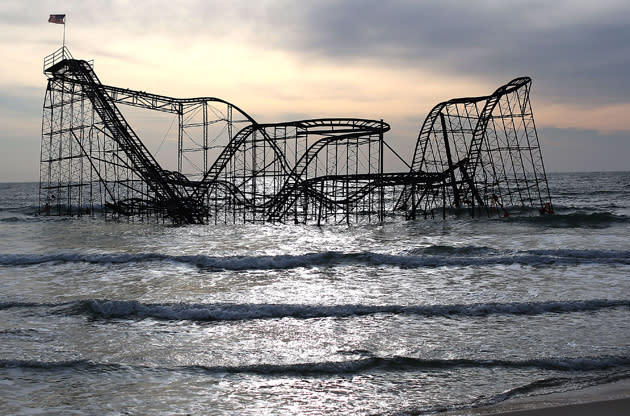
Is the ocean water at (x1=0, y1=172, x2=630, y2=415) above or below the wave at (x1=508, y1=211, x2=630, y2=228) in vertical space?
below

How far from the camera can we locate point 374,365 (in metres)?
7.15

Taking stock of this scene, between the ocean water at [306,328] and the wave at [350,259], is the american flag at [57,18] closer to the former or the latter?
the ocean water at [306,328]

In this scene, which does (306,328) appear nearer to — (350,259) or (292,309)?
(292,309)

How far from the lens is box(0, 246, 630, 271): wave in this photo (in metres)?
16.2

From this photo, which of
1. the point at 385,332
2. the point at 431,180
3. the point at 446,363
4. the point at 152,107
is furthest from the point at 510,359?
the point at 152,107

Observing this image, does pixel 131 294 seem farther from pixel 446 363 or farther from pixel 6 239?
pixel 6 239

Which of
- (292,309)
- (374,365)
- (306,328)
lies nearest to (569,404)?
(374,365)

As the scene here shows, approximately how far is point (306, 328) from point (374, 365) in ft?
7.38

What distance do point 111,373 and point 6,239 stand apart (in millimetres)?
20743

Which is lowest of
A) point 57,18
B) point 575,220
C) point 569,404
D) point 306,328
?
point 306,328

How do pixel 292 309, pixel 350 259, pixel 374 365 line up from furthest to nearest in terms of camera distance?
pixel 350 259
pixel 292 309
pixel 374 365

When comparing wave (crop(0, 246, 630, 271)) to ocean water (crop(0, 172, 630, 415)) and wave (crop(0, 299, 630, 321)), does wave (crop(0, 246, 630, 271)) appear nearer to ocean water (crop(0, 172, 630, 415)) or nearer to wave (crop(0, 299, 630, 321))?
ocean water (crop(0, 172, 630, 415))

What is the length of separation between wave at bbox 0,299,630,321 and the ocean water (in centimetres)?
4

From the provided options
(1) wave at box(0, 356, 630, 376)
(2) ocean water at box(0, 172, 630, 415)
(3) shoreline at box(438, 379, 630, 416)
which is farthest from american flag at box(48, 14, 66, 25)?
(3) shoreline at box(438, 379, 630, 416)
